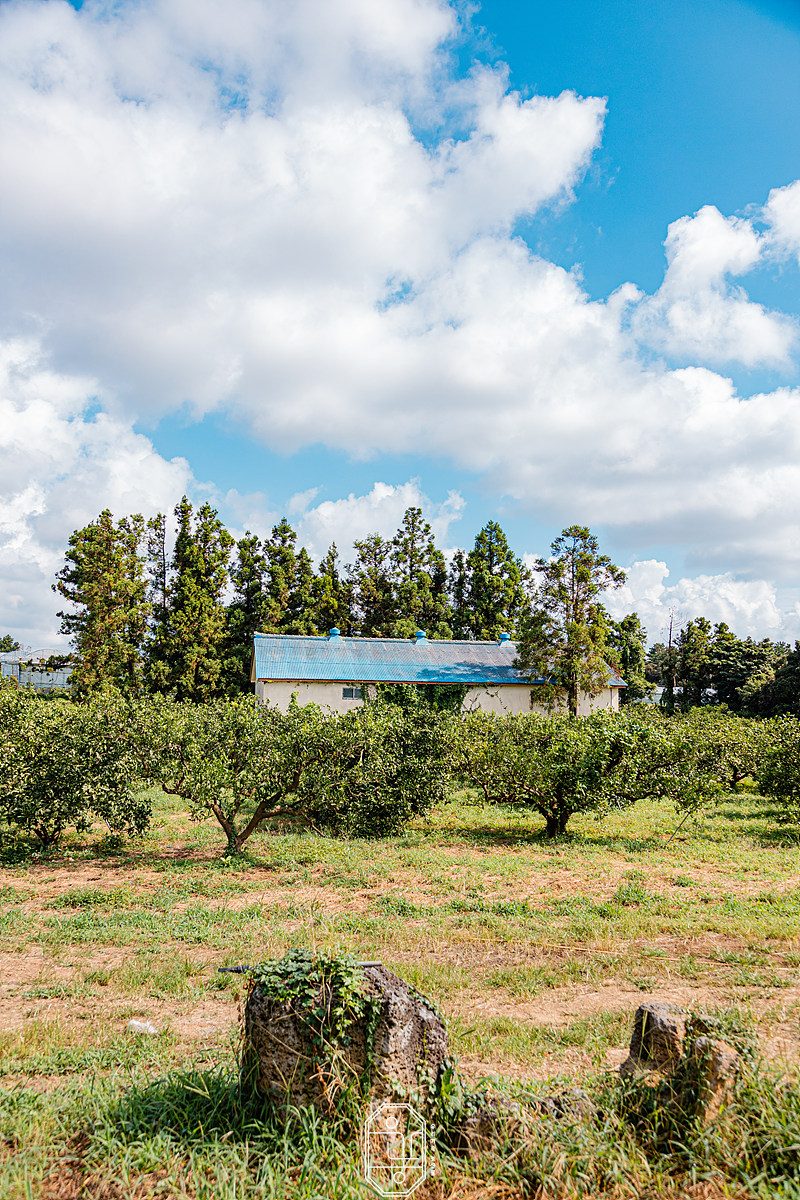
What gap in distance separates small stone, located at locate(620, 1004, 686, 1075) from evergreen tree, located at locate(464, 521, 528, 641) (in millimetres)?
39222

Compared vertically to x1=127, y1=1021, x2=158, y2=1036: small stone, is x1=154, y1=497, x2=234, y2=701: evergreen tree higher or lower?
higher

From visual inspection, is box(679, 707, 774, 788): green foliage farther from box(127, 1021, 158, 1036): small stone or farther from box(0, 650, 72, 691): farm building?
box(0, 650, 72, 691): farm building

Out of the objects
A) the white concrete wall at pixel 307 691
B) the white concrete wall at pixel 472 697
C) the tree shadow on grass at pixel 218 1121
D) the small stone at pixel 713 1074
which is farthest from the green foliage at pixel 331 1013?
the white concrete wall at pixel 307 691

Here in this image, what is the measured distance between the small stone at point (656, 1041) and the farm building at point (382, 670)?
85.0 feet

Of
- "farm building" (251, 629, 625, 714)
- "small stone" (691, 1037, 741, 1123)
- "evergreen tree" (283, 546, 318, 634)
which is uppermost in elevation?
"evergreen tree" (283, 546, 318, 634)

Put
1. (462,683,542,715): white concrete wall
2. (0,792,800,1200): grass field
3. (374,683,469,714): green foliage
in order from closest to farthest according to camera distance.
→ 1. (0,792,800,1200): grass field
2. (374,683,469,714): green foliage
3. (462,683,542,715): white concrete wall

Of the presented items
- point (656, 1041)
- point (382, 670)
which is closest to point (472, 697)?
point (382, 670)

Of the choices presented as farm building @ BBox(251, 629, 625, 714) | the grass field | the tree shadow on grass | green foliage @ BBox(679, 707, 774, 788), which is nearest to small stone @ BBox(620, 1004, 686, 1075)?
the grass field

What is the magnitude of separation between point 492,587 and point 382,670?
14.6 metres

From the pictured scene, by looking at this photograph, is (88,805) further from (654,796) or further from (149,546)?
(149,546)

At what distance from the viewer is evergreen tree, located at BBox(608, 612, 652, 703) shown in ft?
154

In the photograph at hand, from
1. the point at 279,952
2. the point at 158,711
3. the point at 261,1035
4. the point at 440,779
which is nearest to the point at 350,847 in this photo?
the point at 440,779

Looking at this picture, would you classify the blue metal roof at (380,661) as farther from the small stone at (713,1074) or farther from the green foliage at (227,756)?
the small stone at (713,1074)

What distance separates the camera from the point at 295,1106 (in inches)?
127
